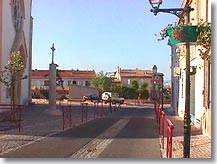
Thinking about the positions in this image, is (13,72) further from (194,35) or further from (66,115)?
(194,35)

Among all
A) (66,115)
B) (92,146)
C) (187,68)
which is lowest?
(92,146)

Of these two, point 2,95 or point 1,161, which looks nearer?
point 1,161

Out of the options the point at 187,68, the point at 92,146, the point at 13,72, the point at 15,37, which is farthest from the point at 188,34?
the point at 15,37

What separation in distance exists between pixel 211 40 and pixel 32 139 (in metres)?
5.27

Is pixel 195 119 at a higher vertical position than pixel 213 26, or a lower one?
lower

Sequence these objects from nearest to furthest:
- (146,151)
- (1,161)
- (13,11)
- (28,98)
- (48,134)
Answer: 1. (1,161)
2. (146,151)
3. (48,134)
4. (13,11)
5. (28,98)

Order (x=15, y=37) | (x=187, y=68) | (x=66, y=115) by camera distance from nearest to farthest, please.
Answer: (x=187, y=68) → (x=15, y=37) → (x=66, y=115)

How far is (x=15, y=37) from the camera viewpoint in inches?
537

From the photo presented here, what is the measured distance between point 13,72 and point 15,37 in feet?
6.50

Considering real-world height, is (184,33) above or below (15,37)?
below

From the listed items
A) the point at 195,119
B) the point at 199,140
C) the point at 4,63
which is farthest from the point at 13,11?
the point at 199,140

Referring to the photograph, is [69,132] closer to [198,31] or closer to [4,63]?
[4,63]

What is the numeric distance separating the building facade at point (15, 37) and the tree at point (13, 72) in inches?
4.8

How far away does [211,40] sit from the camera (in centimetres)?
515
